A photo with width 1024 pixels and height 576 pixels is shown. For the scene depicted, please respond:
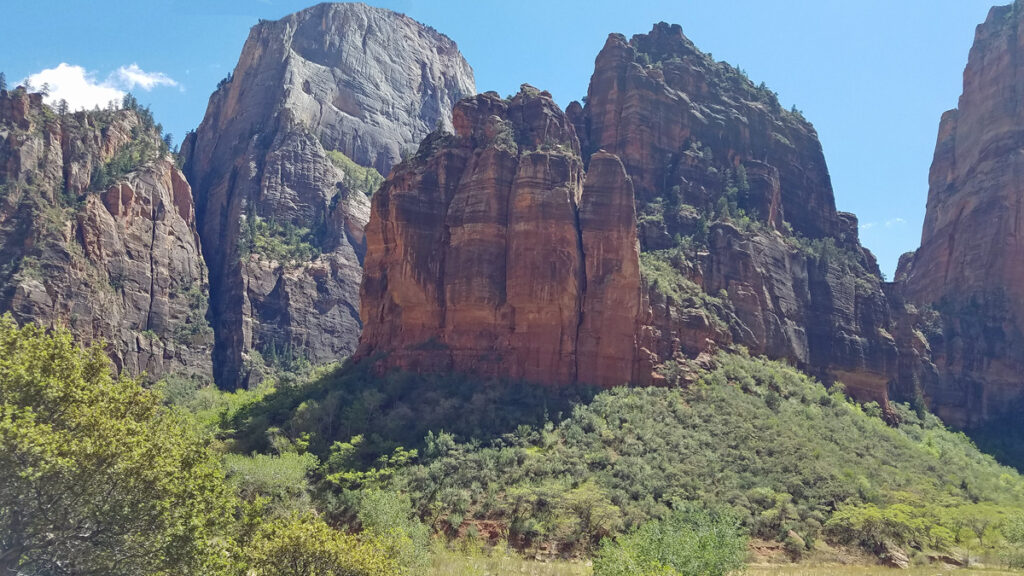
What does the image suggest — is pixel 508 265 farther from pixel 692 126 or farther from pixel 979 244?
pixel 979 244

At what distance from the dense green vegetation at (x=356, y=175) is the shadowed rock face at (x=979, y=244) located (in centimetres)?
8727

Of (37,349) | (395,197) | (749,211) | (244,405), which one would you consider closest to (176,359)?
(244,405)

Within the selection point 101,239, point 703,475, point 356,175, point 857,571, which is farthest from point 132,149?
point 857,571

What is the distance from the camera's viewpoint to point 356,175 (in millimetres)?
143000

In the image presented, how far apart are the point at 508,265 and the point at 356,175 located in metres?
88.0

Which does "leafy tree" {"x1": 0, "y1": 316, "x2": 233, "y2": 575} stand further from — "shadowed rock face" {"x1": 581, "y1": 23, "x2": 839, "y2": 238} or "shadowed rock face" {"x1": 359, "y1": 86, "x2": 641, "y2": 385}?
"shadowed rock face" {"x1": 581, "y1": 23, "x2": 839, "y2": 238}

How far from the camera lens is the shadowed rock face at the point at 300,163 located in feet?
372

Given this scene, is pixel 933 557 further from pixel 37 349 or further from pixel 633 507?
pixel 37 349

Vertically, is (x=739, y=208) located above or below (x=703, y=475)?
above

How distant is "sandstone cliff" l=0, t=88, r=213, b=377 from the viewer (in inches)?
3398

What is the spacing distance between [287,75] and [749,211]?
93.4 metres

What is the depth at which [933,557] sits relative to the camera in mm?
49375

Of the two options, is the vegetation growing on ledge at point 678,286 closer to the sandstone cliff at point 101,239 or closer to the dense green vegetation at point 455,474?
the dense green vegetation at point 455,474

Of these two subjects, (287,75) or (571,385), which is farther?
(287,75)
